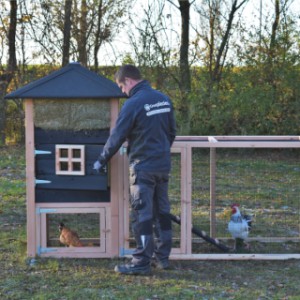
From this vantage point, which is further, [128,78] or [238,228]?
[238,228]

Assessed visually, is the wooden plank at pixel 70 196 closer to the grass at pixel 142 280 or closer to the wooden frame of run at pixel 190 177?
the grass at pixel 142 280

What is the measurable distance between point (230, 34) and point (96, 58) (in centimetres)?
352

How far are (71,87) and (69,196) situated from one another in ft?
3.46

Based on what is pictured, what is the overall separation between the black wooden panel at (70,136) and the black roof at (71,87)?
1.13 ft

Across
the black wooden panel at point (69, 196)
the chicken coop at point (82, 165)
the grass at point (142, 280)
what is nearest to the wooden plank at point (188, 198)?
the chicken coop at point (82, 165)

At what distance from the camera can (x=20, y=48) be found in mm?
15984

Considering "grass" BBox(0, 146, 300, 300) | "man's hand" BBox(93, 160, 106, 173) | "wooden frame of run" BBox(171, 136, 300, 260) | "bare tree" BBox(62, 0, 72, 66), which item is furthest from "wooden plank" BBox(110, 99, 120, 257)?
"bare tree" BBox(62, 0, 72, 66)

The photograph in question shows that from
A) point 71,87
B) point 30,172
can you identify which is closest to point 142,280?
point 30,172

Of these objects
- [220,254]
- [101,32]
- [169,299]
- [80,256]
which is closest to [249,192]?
[220,254]

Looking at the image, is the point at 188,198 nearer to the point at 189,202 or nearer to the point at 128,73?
the point at 189,202

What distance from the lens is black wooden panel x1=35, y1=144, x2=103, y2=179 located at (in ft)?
19.1

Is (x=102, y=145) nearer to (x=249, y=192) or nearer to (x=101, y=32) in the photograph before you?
(x=249, y=192)

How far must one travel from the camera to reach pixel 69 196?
19.3 ft

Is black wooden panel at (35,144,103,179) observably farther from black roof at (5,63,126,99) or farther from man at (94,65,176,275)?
black roof at (5,63,126,99)
